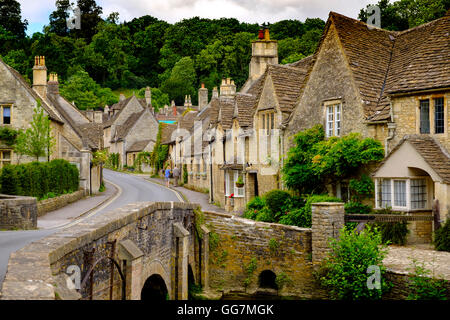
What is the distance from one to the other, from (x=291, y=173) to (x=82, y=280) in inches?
618

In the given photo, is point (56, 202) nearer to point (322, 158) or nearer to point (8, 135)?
point (8, 135)

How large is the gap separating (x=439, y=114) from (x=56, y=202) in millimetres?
21235

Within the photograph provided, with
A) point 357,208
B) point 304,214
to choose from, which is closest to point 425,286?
point 357,208

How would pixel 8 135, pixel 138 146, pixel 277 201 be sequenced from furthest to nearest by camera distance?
pixel 138 146, pixel 8 135, pixel 277 201

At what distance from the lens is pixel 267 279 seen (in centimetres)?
2300

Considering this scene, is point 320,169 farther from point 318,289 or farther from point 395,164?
point 318,289

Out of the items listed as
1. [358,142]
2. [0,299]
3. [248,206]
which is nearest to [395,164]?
[358,142]

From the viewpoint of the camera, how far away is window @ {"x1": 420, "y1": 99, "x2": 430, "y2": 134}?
20188 mm

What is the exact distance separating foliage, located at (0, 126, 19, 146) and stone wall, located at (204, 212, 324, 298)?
59.1 feet

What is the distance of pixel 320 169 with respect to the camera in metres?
22.5

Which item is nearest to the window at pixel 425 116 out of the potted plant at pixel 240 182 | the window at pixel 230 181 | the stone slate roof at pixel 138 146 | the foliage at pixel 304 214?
the foliage at pixel 304 214

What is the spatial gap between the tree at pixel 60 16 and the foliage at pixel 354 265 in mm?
113881

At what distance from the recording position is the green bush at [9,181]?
25219 millimetres
